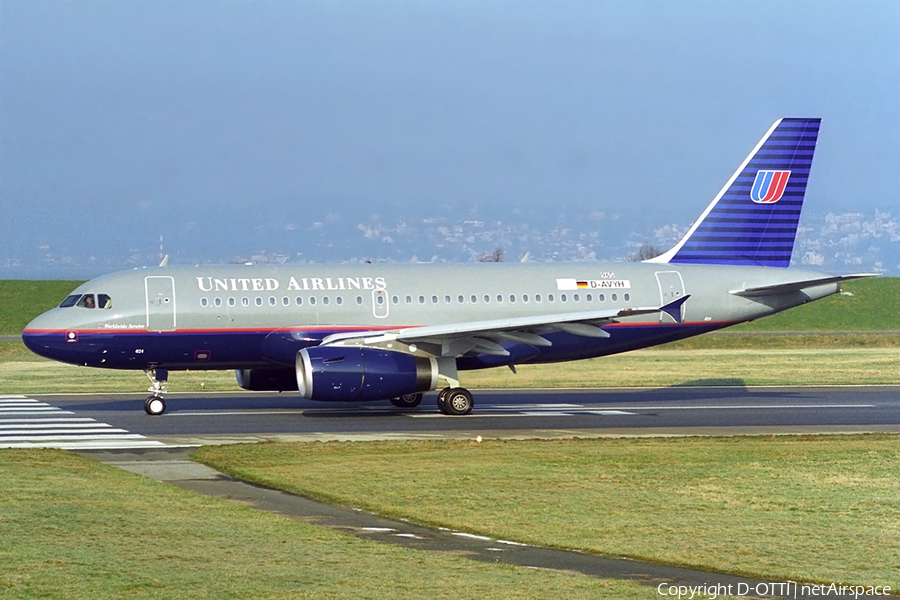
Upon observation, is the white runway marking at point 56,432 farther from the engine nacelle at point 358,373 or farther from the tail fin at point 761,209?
the tail fin at point 761,209

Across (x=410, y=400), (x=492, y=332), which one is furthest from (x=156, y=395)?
(x=492, y=332)

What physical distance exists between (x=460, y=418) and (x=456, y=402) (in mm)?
602

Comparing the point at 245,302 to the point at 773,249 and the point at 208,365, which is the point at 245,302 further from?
the point at 773,249

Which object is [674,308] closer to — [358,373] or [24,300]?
[358,373]

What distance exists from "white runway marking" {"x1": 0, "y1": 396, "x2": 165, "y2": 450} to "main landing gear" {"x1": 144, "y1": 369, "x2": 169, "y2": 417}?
1.37 meters

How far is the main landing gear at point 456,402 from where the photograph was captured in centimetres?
2619

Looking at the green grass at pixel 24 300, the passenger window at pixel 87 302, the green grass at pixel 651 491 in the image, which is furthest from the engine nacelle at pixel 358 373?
the green grass at pixel 24 300

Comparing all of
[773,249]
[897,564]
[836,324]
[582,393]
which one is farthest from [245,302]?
[836,324]

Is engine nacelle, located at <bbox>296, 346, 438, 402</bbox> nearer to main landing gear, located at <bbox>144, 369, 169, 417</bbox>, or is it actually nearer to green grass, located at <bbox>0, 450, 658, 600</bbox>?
main landing gear, located at <bbox>144, 369, 169, 417</bbox>

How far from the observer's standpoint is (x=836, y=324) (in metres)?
70.6

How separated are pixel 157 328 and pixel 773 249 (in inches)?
616

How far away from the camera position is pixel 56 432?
23.1m

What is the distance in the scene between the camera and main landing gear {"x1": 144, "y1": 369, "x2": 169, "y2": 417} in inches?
1037

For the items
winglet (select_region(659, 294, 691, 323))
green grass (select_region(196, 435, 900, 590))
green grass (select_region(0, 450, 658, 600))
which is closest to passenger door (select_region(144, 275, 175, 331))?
green grass (select_region(196, 435, 900, 590))
